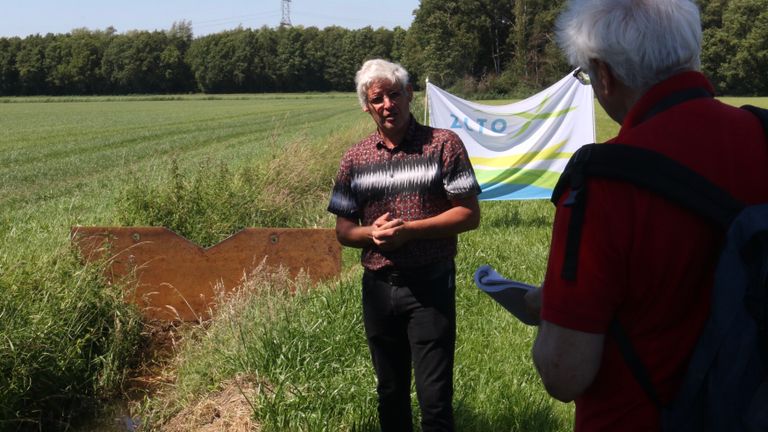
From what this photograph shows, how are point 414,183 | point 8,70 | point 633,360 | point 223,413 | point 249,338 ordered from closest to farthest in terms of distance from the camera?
point 633,360
point 414,183
point 223,413
point 249,338
point 8,70

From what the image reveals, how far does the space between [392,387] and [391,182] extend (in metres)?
0.90

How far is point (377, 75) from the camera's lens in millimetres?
3330

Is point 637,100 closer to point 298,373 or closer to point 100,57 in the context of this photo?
point 298,373

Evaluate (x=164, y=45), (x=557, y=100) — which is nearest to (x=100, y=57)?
(x=164, y=45)

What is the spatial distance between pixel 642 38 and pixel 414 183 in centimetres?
172

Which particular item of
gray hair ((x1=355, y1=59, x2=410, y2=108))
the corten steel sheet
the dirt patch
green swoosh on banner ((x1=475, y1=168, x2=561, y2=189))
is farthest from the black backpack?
green swoosh on banner ((x1=475, y1=168, x2=561, y2=189))

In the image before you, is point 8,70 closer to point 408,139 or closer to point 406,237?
point 408,139

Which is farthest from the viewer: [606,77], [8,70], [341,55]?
[341,55]

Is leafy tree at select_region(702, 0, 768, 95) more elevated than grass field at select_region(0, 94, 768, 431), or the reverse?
leafy tree at select_region(702, 0, 768, 95)

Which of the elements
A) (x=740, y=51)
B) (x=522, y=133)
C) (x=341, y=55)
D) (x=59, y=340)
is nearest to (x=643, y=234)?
(x=59, y=340)

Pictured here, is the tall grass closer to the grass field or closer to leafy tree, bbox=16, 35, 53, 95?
the grass field

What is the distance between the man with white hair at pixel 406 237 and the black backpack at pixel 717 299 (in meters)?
1.60

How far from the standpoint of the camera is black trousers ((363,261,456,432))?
10.4 ft

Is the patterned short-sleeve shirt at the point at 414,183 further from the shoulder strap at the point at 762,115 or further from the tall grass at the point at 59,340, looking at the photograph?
the tall grass at the point at 59,340
